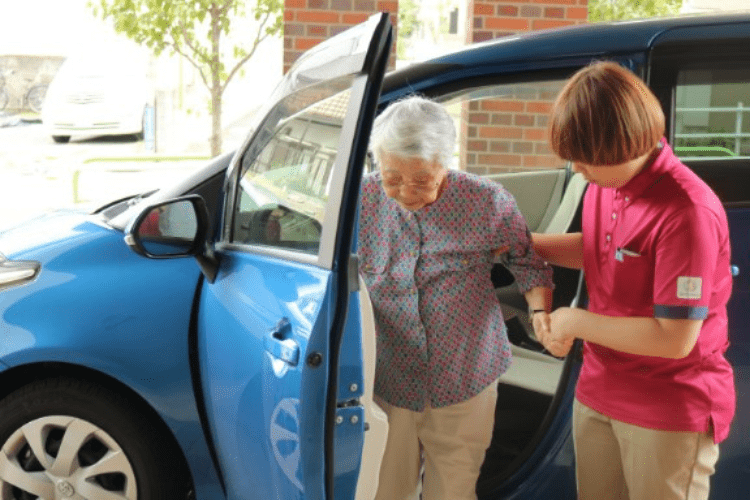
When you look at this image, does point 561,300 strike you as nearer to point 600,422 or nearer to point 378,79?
point 600,422

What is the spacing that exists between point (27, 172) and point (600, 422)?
12.5 metres

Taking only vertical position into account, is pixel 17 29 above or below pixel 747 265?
above

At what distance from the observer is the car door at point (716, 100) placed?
2711 mm

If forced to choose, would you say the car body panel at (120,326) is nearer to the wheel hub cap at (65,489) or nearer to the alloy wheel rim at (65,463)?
the alloy wheel rim at (65,463)

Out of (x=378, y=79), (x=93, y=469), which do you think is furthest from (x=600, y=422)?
(x=93, y=469)

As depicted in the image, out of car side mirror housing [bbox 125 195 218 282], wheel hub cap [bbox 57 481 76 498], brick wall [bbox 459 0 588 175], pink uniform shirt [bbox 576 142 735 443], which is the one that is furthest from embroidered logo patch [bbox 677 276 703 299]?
brick wall [bbox 459 0 588 175]

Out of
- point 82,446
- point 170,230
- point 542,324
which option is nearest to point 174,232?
point 170,230

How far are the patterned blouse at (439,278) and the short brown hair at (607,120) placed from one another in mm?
417

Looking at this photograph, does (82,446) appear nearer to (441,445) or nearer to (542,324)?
(441,445)

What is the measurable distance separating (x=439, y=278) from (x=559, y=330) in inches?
14.3

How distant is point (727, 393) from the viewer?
2.24m

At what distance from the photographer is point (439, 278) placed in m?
2.50

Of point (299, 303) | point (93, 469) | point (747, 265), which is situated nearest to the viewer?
point (299, 303)

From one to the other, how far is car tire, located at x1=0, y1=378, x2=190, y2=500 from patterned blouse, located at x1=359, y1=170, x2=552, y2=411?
2.69 feet
